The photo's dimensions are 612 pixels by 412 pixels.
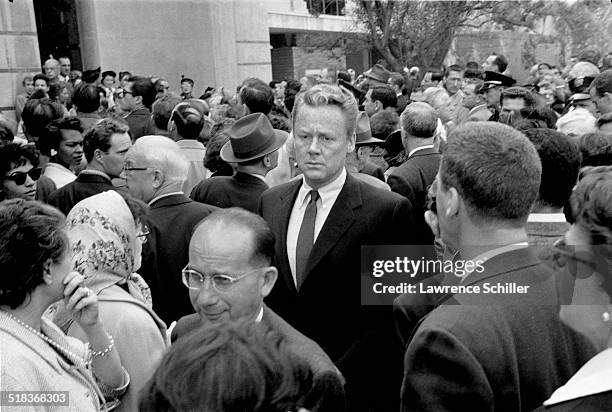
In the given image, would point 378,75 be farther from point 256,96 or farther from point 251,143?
point 251,143

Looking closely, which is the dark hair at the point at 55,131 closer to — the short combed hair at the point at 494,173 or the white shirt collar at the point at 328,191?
→ the white shirt collar at the point at 328,191

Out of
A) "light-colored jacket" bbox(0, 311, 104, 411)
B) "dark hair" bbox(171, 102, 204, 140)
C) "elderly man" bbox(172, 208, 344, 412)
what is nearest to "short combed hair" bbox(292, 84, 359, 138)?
"elderly man" bbox(172, 208, 344, 412)

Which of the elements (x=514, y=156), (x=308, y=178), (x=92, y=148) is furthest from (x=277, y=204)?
(x=92, y=148)

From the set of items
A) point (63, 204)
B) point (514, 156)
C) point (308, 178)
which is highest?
point (514, 156)

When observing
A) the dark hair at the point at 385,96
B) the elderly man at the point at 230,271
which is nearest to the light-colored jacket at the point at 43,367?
the elderly man at the point at 230,271

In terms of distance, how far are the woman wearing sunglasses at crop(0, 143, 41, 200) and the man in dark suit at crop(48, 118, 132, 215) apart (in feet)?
1.01

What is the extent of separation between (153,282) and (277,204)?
0.96 m

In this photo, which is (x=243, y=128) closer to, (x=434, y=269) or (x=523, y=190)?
(x=434, y=269)

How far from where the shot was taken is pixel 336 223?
3043mm

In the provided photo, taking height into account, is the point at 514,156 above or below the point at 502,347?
above

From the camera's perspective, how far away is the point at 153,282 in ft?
12.2

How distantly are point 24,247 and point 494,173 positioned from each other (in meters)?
1.53

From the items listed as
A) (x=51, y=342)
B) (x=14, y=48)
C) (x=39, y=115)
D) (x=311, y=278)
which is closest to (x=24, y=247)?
(x=51, y=342)

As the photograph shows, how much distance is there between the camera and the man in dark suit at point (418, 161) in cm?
454
